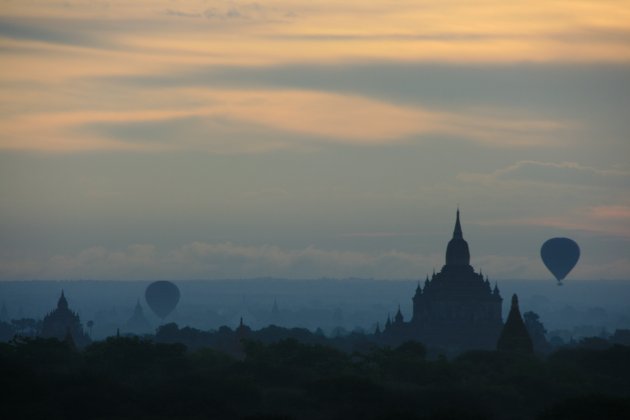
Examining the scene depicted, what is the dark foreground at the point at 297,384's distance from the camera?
4916 inches

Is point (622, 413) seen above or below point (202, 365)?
below

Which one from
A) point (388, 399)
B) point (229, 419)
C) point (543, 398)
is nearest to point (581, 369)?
point (543, 398)

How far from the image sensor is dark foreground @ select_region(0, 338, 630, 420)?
125 metres

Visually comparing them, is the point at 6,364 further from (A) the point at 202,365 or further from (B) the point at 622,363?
(B) the point at 622,363

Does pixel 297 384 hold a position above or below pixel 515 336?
below

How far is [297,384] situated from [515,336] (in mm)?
47400

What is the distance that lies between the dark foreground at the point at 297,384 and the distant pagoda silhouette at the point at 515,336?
26.4 feet

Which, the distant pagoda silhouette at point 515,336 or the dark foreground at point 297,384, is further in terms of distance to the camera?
the distant pagoda silhouette at point 515,336

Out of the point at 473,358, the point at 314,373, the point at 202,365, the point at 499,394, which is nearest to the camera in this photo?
the point at 499,394

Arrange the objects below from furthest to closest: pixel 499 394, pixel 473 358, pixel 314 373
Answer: pixel 473 358 < pixel 314 373 < pixel 499 394

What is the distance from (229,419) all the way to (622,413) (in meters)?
25.0

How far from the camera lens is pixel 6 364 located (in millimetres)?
138375

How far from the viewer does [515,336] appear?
191500 mm

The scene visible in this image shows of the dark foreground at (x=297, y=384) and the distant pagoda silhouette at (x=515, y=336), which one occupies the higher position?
the distant pagoda silhouette at (x=515, y=336)
